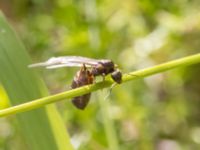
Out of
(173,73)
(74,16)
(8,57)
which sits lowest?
(8,57)

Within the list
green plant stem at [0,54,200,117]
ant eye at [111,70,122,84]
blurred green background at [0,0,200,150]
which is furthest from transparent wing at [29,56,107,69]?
blurred green background at [0,0,200,150]

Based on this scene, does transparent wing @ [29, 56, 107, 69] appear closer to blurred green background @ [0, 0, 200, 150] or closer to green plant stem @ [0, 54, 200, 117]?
green plant stem @ [0, 54, 200, 117]

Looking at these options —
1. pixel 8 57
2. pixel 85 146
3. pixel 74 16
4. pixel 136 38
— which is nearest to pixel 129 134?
pixel 85 146

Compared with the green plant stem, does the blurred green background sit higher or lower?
higher

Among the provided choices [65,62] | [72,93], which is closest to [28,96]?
[65,62]

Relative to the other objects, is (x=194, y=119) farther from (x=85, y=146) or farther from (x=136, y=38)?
(x=85, y=146)

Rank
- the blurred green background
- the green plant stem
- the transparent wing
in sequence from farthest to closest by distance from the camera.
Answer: the blurred green background
the transparent wing
the green plant stem
